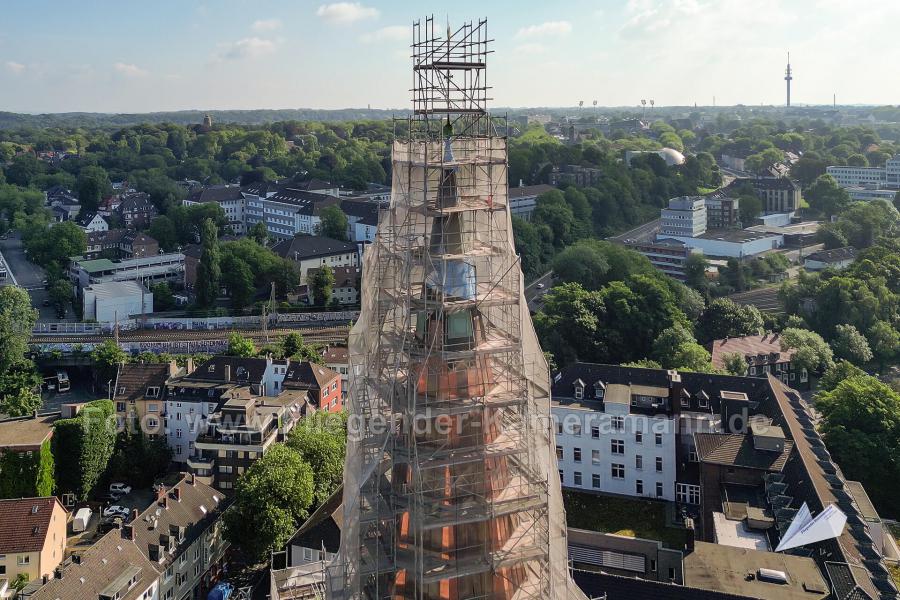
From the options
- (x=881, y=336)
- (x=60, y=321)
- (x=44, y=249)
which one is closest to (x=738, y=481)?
(x=881, y=336)

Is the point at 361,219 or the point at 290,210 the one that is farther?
the point at 290,210

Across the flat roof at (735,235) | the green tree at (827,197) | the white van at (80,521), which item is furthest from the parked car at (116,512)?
the green tree at (827,197)

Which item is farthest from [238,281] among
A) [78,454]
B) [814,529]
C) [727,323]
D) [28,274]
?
[814,529]

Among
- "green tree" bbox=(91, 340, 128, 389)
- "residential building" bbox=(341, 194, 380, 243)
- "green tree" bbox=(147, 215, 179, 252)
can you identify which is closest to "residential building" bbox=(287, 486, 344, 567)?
"green tree" bbox=(91, 340, 128, 389)

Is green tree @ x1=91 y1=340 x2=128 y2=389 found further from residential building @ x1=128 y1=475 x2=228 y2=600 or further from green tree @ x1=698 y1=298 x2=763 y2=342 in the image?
green tree @ x1=698 y1=298 x2=763 y2=342

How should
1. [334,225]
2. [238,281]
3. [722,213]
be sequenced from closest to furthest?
[238,281] → [334,225] → [722,213]

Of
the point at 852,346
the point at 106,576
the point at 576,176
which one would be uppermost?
the point at 576,176

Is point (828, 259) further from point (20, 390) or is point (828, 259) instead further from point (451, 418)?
point (451, 418)
